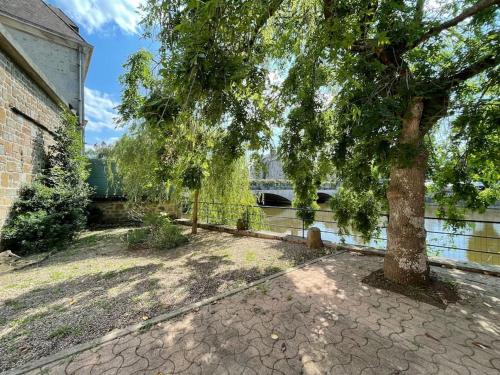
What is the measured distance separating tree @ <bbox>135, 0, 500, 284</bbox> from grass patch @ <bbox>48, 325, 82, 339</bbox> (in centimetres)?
258

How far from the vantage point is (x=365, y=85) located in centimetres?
309

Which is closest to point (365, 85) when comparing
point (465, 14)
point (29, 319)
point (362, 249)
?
point (465, 14)

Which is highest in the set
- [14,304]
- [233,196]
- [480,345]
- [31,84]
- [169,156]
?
[31,84]

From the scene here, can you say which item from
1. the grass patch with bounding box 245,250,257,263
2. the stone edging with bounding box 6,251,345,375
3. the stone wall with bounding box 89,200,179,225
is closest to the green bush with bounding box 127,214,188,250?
the grass patch with bounding box 245,250,257,263

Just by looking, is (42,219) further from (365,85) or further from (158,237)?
(365,85)

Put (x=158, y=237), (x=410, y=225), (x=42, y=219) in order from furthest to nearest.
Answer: (x=158, y=237) → (x=42, y=219) → (x=410, y=225)

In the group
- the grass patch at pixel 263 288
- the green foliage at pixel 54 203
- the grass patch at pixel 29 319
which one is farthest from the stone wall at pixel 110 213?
the grass patch at pixel 263 288

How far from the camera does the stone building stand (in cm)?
505

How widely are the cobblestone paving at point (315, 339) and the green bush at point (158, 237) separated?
3.34 metres

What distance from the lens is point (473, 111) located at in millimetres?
2652

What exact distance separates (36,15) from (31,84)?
21.0 ft

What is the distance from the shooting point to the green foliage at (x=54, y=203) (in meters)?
5.46

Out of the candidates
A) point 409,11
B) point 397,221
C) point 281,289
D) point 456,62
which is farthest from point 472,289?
point 409,11

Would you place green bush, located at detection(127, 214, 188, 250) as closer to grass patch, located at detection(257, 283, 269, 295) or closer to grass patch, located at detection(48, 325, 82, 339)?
grass patch, located at detection(257, 283, 269, 295)
